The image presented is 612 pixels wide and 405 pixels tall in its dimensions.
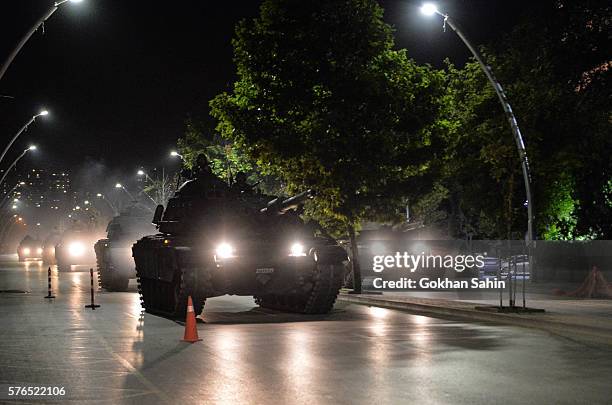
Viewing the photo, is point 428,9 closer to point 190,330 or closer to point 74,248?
point 190,330

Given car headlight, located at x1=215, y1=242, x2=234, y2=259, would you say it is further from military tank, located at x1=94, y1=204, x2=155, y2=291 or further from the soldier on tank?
military tank, located at x1=94, y1=204, x2=155, y2=291

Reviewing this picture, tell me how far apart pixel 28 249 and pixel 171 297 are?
79.2 metres

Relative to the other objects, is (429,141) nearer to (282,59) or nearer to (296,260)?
(282,59)

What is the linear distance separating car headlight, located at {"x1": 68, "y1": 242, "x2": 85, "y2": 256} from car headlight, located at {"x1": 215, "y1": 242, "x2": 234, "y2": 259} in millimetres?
34334

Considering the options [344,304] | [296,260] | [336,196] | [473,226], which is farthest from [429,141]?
[473,226]

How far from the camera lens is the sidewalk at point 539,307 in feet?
57.4

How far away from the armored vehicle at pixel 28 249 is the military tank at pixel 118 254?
56859 millimetres

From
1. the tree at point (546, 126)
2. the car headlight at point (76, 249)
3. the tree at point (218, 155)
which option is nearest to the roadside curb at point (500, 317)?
the tree at point (546, 126)

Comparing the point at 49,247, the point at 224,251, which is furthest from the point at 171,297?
the point at 49,247

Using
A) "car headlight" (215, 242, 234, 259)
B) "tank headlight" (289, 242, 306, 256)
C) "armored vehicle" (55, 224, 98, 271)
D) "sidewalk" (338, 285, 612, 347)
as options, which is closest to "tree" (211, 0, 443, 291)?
"sidewalk" (338, 285, 612, 347)

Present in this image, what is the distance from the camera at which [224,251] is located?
22.0 meters

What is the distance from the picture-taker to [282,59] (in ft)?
93.2

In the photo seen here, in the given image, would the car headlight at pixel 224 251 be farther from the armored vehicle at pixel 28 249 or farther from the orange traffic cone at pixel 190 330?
the armored vehicle at pixel 28 249

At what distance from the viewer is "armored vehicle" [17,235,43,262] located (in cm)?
9419
